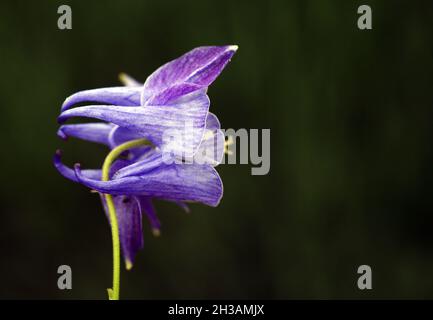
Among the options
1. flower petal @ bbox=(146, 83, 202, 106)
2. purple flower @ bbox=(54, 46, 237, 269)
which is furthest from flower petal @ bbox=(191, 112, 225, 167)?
flower petal @ bbox=(146, 83, 202, 106)

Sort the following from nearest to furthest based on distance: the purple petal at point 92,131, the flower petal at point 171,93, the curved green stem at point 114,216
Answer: the curved green stem at point 114,216 → the flower petal at point 171,93 → the purple petal at point 92,131

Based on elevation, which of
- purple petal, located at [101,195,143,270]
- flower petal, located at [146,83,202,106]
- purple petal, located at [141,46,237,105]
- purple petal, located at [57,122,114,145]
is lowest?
purple petal, located at [101,195,143,270]

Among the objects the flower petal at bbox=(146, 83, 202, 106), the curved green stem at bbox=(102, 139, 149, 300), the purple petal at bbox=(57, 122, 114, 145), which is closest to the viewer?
the curved green stem at bbox=(102, 139, 149, 300)

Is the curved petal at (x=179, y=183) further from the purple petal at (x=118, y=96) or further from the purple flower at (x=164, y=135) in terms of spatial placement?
the purple petal at (x=118, y=96)

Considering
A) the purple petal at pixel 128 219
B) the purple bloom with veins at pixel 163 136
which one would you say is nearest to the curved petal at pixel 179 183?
the purple bloom with veins at pixel 163 136

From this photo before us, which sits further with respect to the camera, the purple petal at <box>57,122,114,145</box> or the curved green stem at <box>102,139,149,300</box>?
the purple petal at <box>57,122,114,145</box>

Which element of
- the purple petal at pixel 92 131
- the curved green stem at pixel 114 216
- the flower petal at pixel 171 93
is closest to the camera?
the curved green stem at pixel 114 216

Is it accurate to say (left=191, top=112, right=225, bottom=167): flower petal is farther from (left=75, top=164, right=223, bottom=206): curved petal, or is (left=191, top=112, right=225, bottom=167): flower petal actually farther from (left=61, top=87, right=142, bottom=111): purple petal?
(left=61, top=87, right=142, bottom=111): purple petal
